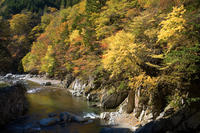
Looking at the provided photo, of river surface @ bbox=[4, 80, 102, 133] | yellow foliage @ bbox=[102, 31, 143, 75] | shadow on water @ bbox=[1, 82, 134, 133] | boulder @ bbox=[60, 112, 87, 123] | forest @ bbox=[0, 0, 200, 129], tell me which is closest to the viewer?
forest @ bbox=[0, 0, 200, 129]

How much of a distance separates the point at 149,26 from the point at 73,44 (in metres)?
17.7

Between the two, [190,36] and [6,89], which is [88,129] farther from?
[190,36]

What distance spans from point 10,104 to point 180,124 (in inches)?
447

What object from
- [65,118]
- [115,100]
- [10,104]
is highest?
[10,104]

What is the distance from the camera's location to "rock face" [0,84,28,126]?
36.3ft

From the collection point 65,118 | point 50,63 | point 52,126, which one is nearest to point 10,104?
point 52,126

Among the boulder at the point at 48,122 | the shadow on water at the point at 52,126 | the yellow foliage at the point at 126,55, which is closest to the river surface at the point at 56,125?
the shadow on water at the point at 52,126

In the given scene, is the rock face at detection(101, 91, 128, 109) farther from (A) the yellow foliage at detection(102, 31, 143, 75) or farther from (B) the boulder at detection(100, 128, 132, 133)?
(B) the boulder at detection(100, 128, 132, 133)

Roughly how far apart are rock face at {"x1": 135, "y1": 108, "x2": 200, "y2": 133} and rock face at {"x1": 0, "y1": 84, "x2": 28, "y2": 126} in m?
9.23

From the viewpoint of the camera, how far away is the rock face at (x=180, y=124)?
724 cm

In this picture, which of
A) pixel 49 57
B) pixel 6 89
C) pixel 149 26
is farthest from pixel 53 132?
pixel 49 57

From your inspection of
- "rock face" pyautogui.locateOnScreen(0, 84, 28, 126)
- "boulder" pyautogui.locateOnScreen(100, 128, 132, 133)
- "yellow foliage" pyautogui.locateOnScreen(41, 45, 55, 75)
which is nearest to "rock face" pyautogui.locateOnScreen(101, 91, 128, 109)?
"boulder" pyautogui.locateOnScreen(100, 128, 132, 133)

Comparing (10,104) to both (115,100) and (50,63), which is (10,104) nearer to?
(115,100)

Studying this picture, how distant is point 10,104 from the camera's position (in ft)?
39.3
